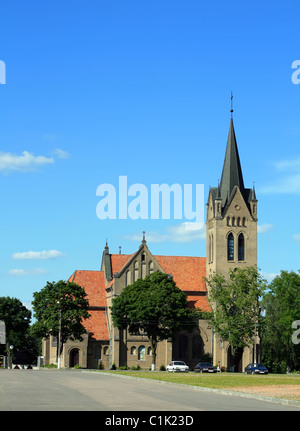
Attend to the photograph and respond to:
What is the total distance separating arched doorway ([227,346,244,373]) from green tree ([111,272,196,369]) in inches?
336

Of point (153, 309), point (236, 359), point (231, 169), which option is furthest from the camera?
point (231, 169)

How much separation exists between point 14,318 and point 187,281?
2713 centimetres

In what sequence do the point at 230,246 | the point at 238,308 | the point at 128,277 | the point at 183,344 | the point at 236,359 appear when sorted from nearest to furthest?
the point at 238,308
the point at 236,359
the point at 183,344
the point at 128,277
the point at 230,246

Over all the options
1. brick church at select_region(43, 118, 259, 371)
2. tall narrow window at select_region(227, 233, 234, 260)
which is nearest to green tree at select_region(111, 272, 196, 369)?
brick church at select_region(43, 118, 259, 371)

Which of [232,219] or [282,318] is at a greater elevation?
[232,219]

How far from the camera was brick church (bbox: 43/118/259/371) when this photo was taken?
303 feet

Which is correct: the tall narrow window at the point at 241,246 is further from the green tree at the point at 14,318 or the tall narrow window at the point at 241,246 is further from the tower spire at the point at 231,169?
the green tree at the point at 14,318

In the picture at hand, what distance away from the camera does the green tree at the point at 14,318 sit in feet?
343

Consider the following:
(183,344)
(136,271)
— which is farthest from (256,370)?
(136,271)

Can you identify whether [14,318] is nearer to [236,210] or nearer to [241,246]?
[241,246]

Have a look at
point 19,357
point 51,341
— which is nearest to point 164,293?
point 51,341

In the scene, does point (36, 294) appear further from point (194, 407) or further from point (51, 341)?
point (194, 407)

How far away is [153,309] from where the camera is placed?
282 feet

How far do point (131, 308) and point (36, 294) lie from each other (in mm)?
12345
